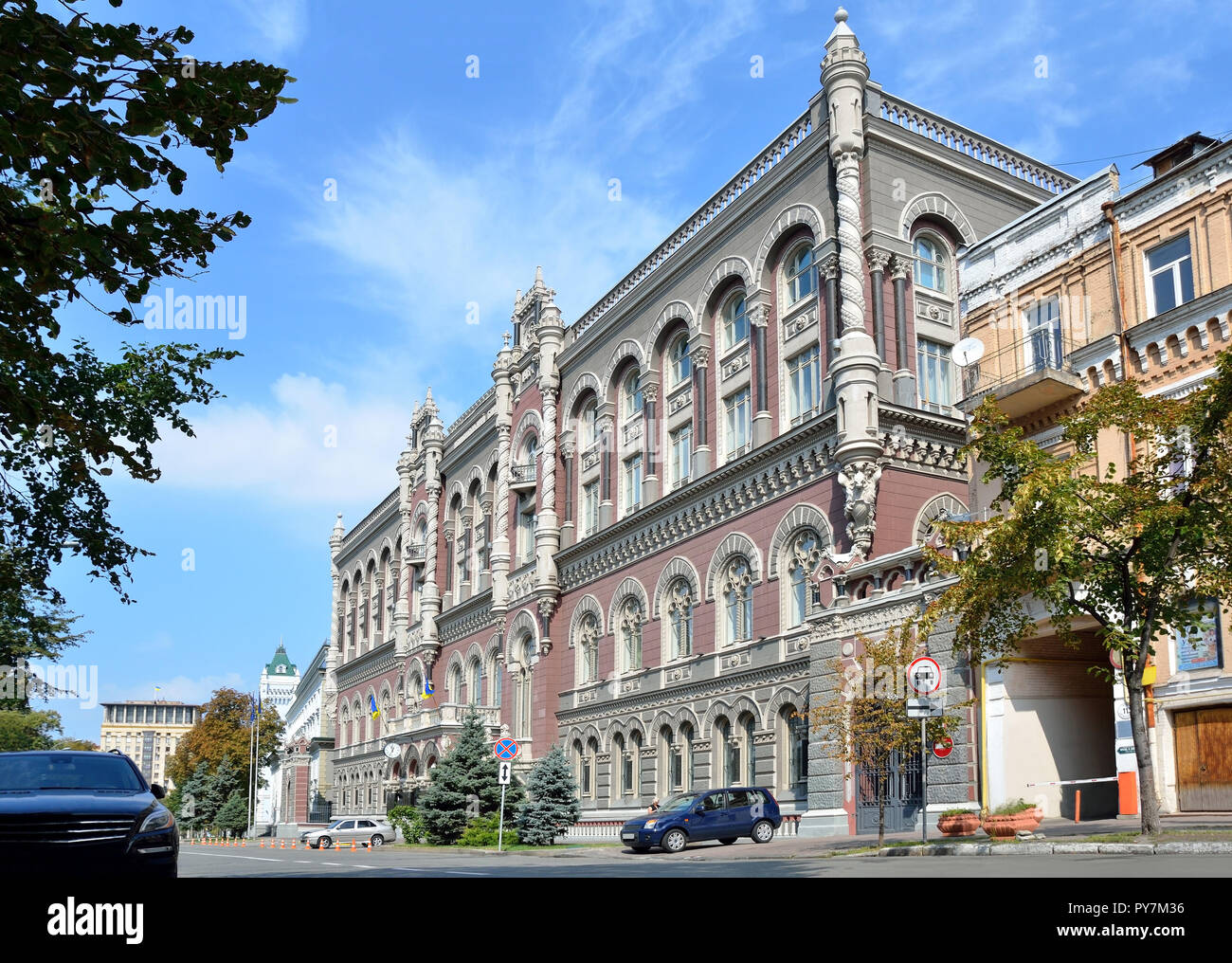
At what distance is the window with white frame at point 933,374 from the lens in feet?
115

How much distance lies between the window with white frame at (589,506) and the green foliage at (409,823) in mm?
13017

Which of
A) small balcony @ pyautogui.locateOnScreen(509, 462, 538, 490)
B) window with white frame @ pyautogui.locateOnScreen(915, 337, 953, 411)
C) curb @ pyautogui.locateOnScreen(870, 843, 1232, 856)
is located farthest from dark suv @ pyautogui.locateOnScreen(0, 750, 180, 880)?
small balcony @ pyautogui.locateOnScreen(509, 462, 538, 490)

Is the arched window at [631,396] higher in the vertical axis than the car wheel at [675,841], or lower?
higher

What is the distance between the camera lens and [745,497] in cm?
3806

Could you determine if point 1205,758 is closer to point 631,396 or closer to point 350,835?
point 631,396

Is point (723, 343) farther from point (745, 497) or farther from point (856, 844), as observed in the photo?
point (856, 844)

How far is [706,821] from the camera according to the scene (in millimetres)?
28031

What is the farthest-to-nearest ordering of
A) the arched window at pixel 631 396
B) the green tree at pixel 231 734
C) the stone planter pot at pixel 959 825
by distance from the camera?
the green tree at pixel 231 734
the arched window at pixel 631 396
the stone planter pot at pixel 959 825

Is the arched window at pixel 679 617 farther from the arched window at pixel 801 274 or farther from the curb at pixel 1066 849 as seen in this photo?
the curb at pixel 1066 849

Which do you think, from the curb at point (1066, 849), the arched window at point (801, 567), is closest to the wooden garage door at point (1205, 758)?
the curb at point (1066, 849)
